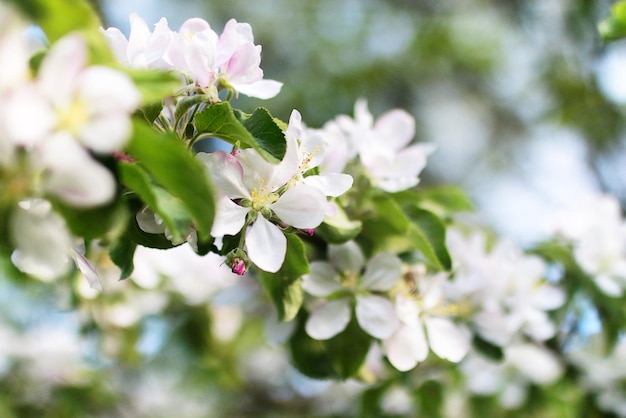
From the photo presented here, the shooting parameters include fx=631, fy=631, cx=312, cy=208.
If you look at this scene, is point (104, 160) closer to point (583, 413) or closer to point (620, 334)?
point (620, 334)

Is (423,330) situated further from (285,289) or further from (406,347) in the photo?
(285,289)

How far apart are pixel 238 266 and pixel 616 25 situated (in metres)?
0.67

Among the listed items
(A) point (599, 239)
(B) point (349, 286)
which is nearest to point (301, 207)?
(B) point (349, 286)

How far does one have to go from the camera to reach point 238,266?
0.65m

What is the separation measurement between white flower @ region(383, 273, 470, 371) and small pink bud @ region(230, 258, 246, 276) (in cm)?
30

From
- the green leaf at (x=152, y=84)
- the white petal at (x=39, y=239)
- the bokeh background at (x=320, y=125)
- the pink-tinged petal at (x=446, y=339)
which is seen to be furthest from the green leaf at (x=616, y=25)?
the white petal at (x=39, y=239)

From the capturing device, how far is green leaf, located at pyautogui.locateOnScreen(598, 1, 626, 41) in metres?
0.91

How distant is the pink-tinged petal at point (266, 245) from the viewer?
2.07ft

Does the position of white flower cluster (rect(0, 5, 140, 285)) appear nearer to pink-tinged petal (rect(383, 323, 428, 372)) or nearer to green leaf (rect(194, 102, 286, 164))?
green leaf (rect(194, 102, 286, 164))

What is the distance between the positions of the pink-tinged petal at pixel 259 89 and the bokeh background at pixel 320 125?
21.3 inches

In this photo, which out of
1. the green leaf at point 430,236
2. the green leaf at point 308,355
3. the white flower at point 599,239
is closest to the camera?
the green leaf at point 430,236

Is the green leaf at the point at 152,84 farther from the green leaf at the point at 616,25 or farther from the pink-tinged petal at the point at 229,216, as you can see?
the green leaf at the point at 616,25

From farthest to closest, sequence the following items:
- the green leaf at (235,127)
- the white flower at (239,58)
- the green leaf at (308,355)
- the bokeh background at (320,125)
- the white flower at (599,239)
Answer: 1. the bokeh background at (320,125)
2. the white flower at (599,239)
3. the green leaf at (308,355)
4. the white flower at (239,58)
5. the green leaf at (235,127)

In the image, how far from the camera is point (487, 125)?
187 inches
